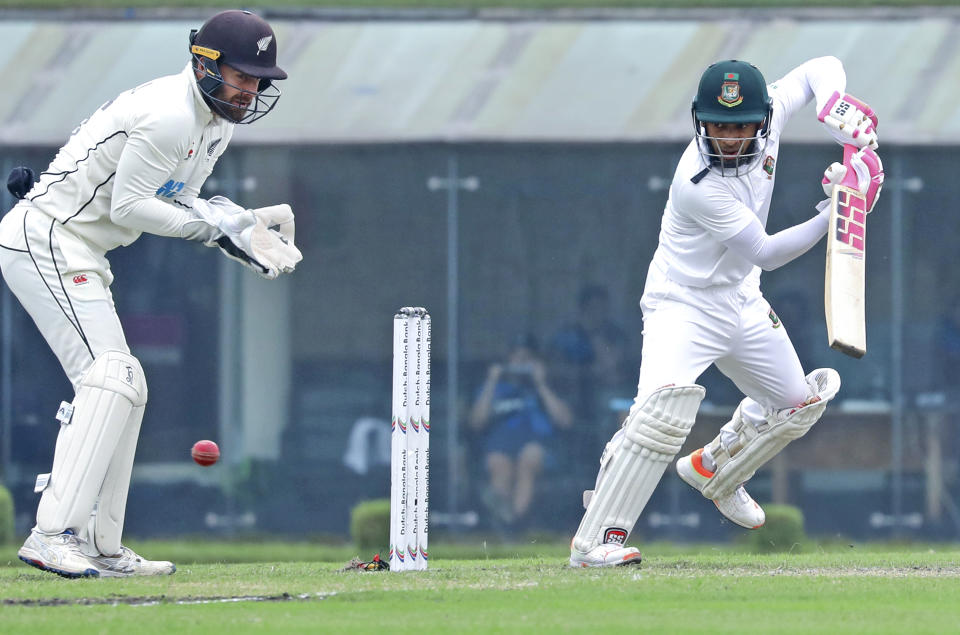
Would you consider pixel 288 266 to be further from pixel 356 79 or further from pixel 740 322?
pixel 356 79

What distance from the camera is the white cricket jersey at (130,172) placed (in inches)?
253

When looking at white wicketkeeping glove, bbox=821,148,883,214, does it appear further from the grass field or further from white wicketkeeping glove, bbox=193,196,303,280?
white wicketkeeping glove, bbox=193,196,303,280

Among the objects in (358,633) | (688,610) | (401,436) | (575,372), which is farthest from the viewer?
(575,372)

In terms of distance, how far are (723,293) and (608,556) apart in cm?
112

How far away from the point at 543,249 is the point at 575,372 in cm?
86

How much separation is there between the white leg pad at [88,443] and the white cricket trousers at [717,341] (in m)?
1.90

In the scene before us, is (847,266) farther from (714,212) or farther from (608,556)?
(608,556)

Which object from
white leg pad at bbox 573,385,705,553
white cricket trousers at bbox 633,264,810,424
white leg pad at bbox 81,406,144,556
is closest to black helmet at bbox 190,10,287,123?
white leg pad at bbox 81,406,144,556

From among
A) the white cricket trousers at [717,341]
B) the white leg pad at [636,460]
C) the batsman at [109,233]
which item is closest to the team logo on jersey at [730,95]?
the white cricket trousers at [717,341]

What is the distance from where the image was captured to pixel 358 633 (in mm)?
5176

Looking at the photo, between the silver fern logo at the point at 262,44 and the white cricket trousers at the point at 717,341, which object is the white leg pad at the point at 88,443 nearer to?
the silver fern logo at the point at 262,44

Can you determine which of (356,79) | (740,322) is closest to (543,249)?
(356,79)

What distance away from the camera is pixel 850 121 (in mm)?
6926

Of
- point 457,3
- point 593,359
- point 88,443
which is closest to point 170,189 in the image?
point 88,443
